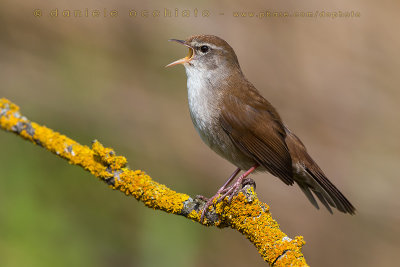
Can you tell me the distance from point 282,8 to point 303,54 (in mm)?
642

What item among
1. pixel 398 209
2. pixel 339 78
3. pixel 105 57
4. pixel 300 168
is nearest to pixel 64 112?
pixel 105 57

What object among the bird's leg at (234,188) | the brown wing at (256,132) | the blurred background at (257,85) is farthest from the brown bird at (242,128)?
the blurred background at (257,85)

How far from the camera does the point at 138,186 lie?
123 inches

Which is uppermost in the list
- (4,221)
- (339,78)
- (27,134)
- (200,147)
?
(339,78)

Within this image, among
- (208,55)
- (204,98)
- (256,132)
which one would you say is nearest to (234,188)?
(256,132)

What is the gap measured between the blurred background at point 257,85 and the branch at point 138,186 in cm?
262

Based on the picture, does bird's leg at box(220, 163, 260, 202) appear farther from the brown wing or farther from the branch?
the brown wing

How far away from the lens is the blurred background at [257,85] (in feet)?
20.5

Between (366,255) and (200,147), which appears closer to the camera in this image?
(366,255)

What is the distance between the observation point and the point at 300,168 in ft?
14.3

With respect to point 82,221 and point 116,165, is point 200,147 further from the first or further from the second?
point 116,165

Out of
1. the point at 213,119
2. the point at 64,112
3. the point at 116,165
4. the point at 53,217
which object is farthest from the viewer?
the point at 64,112

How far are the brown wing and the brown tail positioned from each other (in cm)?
14

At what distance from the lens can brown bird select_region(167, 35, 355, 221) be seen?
4172 mm
